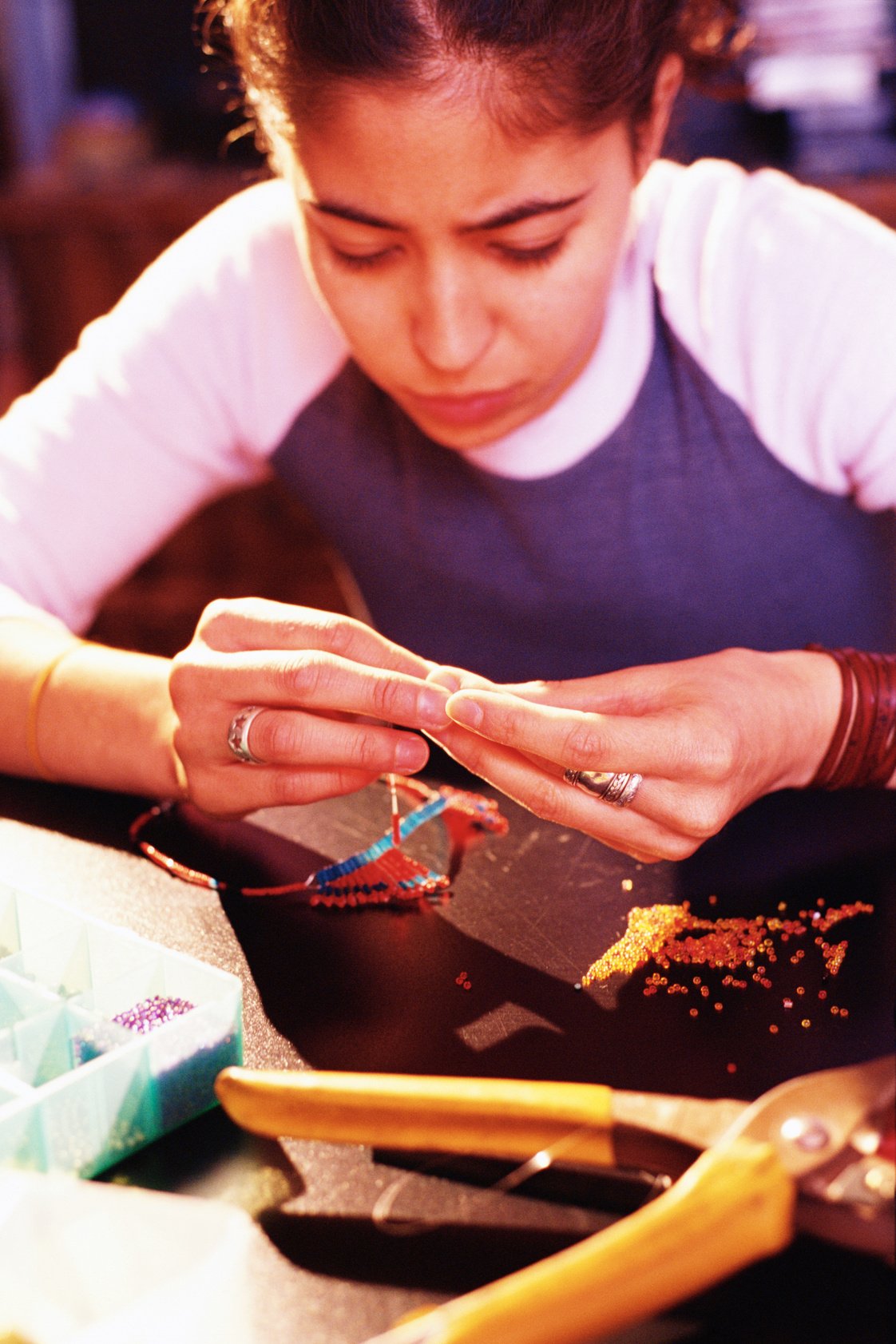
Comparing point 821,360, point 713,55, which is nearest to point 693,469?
point 821,360

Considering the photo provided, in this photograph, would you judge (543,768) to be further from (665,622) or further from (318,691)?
(665,622)

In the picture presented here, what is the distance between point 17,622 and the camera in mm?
999

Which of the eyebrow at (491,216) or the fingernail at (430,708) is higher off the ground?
the eyebrow at (491,216)

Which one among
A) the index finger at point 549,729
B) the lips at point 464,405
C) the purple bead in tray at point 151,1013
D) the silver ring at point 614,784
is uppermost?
the lips at point 464,405

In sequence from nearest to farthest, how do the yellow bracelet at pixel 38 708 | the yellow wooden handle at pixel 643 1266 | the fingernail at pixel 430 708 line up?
the yellow wooden handle at pixel 643 1266 → the fingernail at pixel 430 708 → the yellow bracelet at pixel 38 708

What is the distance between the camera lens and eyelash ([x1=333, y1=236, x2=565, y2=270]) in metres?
0.85

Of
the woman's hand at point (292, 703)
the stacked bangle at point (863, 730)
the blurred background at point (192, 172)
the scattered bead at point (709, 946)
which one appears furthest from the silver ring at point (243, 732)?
the blurred background at point (192, 172)

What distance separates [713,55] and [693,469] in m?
0.35

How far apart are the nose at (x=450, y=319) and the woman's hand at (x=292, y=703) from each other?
214 millimetres

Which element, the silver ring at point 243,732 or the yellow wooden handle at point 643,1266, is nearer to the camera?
the yellow wooden handle at point 643,1266

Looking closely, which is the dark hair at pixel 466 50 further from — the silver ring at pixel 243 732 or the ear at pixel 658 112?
the silver ring at pixel 243 732

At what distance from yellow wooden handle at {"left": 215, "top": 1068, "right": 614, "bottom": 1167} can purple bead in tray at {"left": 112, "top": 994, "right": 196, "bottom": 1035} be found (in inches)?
4.2

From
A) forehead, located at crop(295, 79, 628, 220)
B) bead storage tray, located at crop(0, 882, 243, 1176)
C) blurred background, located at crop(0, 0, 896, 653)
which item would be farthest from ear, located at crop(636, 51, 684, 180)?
blurred background, located at crop(0, 0, 896, 653)

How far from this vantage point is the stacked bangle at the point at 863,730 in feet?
2.71
